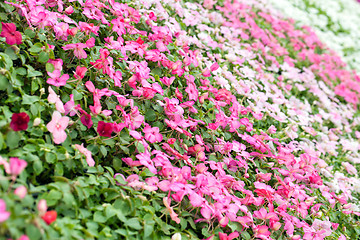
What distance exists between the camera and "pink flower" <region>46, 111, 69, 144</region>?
1.16 m

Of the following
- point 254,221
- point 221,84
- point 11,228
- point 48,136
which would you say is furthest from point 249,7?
point 11,228

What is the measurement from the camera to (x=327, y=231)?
1.63 metres

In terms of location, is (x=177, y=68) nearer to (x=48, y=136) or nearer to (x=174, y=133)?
(x=174, y=133)

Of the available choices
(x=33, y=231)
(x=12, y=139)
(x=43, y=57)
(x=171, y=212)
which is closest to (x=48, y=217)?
(x=33, y=231)

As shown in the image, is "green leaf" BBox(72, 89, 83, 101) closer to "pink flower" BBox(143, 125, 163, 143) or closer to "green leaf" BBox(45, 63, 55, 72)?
"green leaf" BBox(45, 63, 55, 72)

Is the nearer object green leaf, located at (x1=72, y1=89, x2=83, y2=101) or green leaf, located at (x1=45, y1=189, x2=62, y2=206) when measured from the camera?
green leaf, located at (x1=45, y1=189, x2=62, y2=206)

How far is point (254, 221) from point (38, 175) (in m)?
0.91

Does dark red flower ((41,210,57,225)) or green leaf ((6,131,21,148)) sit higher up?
dark red flower ((41,210,57,225))

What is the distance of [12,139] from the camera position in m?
1.09

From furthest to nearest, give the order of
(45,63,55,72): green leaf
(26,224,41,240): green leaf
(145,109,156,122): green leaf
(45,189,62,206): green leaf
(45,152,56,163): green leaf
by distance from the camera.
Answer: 1. (145,109,156,122): green leaf
2. (45,63,55,72): green leaf
3. (45,152,56,163): green leaf
4. (45,189,62,206): green leaf
5. (26,224,41,240): green leaf

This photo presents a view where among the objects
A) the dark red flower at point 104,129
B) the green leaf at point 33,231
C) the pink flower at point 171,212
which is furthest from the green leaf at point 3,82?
the pink flower at point 171,212

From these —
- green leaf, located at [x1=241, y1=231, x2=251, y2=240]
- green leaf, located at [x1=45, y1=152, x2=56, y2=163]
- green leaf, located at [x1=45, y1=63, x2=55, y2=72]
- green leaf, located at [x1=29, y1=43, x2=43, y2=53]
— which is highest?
green leaf, located at [x1=29, y1=43, x2=43, y2=53]

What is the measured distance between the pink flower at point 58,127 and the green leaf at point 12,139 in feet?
0.34

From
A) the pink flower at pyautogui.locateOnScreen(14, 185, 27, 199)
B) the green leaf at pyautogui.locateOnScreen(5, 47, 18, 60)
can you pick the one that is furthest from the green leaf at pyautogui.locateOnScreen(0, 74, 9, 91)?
the pink flower at pyautogui.locateOnScreen(14, 185, 27, 199)
